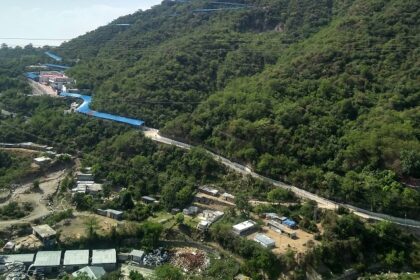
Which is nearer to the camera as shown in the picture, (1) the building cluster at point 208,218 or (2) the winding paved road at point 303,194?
(2) the winding paved road at point 303,194

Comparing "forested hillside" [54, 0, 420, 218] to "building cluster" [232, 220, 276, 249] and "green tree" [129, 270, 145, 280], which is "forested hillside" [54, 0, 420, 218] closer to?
"building cluster" [232, 220, 276, 249]

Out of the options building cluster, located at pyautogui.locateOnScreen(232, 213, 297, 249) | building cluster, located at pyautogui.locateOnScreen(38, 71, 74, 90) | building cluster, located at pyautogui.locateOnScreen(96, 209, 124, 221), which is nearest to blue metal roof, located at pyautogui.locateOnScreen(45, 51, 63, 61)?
building cluster, located at pyautogui.locateOnScreen(38, 71, 74, 90)

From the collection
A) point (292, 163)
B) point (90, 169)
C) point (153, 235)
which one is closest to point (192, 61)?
point (90, 169)

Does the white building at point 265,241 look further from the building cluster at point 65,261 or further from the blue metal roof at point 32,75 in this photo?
the blue metal roof at point 32,75

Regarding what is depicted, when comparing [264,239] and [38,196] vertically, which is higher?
[264,239]

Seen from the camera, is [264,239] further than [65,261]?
Yes

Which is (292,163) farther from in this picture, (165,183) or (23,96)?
(23,96)

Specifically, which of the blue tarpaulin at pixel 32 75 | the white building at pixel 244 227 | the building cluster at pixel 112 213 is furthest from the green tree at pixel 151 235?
the blue tarpaulin at pixel 32 75

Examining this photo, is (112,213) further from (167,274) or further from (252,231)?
(252,231)

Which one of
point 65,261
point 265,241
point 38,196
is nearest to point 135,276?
point 65,261
